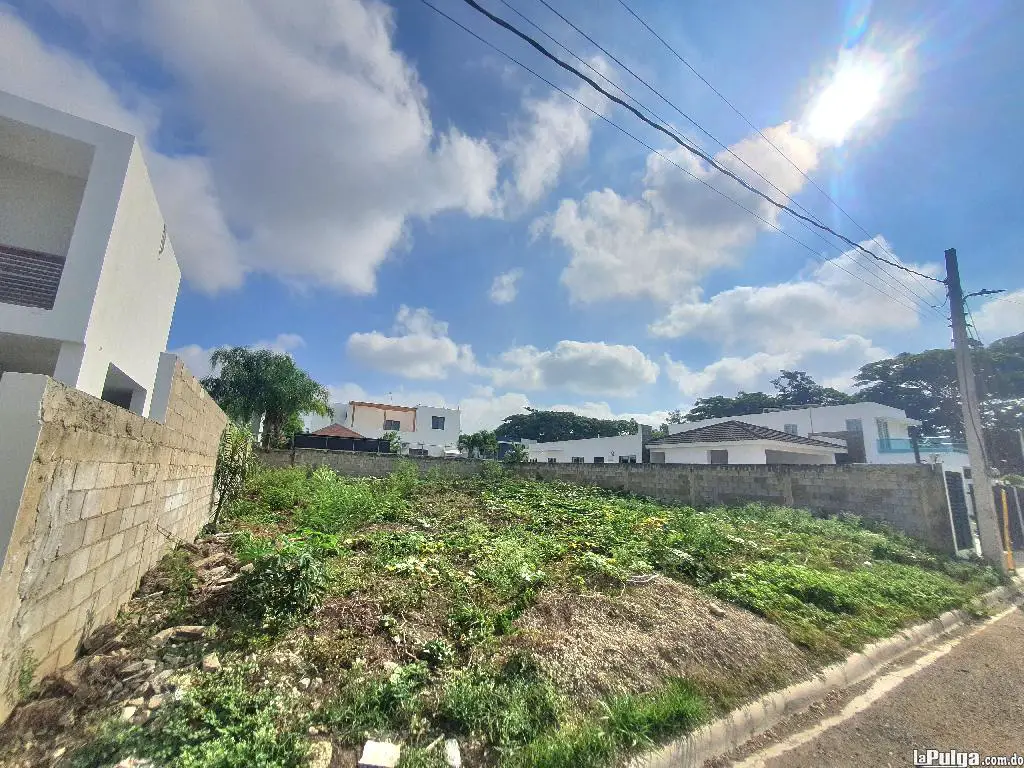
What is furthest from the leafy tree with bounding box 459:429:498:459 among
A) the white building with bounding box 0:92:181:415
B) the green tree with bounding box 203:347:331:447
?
the white building with bounding box 0:92:181:415

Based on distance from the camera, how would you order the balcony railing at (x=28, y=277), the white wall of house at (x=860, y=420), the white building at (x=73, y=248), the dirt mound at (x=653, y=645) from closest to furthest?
the dirt mound at (x=653, y=645)
the white building at (x=73, y=248)
the balcony railing at (x=28, y=277)
the white wall of house at (x=860, y=420)

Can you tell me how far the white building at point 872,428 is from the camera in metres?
25.1

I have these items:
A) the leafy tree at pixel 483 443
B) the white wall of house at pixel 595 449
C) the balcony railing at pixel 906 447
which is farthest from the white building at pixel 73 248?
the balcony railing at pixel 906 447

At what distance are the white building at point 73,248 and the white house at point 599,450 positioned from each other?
18.2 metres

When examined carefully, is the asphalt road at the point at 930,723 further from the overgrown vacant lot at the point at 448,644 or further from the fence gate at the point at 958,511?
the fence gate at the point at 958,511

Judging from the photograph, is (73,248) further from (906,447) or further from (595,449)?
(906,447)

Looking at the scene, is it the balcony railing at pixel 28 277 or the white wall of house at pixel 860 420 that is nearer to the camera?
the balcony railing at pixel 28 277

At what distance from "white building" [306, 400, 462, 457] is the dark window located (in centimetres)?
2582

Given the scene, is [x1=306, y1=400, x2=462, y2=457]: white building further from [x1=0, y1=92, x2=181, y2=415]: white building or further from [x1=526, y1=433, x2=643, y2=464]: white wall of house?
[x1=0, y1=92, x2=181, y2=415]: white building

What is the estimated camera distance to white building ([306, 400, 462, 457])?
4103 cm

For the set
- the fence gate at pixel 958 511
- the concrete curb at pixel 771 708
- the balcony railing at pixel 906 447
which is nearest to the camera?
the concrete curb at pixel 771 708

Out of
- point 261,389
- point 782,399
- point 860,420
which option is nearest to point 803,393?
point 782,399

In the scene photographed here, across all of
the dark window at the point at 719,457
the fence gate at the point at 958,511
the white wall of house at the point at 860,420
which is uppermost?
the white wall of house at the point at 860,420

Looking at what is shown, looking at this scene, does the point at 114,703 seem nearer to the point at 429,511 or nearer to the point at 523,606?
the point at 523,606
